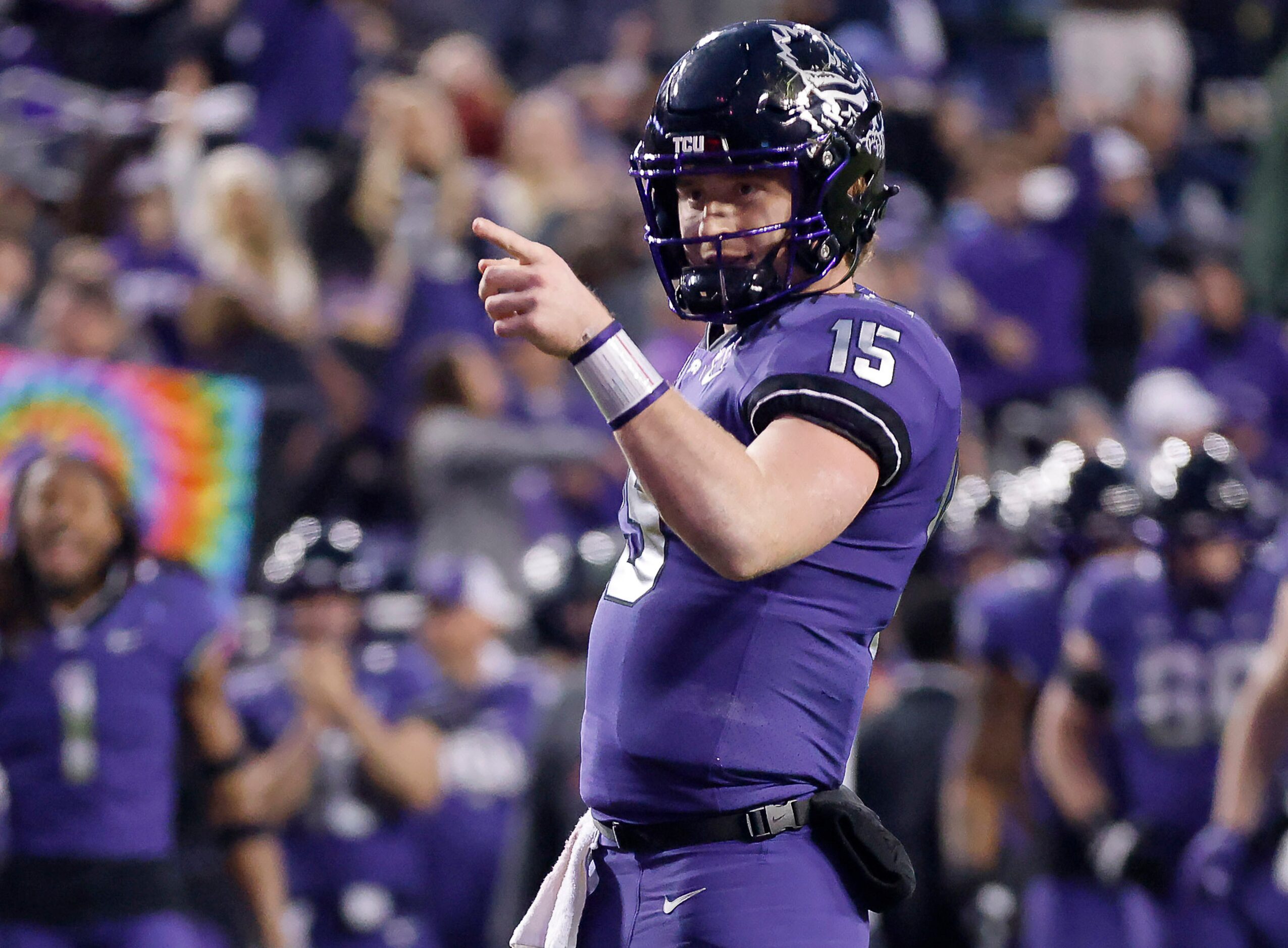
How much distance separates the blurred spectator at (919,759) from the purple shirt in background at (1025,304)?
9.21 ft

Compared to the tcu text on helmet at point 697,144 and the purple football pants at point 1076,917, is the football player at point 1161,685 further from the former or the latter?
the tcu text on helmet at point 697,144

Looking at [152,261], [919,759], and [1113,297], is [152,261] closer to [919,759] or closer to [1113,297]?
[919,759]

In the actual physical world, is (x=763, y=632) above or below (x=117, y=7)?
below

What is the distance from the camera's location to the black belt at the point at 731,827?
2.49 metres

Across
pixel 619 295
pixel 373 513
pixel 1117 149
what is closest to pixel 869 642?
pixel 373 513

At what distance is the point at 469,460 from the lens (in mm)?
7344

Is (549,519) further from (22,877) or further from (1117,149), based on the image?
(1117,149)

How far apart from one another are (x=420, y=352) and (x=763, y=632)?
5.52 meters

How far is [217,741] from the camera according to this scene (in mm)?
5801

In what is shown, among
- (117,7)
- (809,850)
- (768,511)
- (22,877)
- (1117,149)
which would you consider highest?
(117,7)

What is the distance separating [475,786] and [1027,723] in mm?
1892

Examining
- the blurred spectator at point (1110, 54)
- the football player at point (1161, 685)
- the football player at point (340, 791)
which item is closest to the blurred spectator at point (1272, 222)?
the blurred spectator at point (1110, 54)

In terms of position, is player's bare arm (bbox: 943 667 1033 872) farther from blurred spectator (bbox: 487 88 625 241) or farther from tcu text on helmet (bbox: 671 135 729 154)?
tcu text on helmet (bbox: 671 135 729 154)

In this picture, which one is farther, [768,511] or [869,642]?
[869,642]
